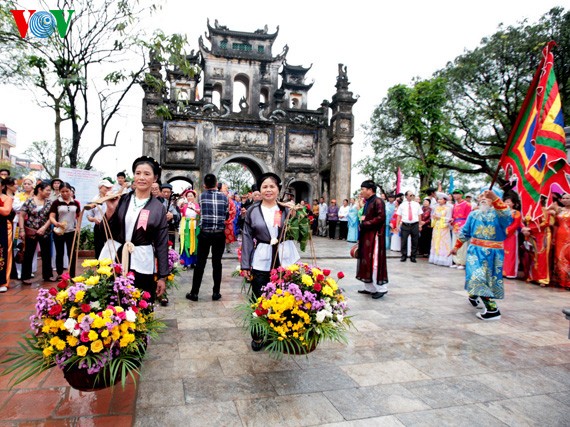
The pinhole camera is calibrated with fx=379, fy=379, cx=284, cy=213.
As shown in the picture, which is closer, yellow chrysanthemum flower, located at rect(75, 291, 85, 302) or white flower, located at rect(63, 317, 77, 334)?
white flower, located at rect(63, 317, 77, 334)

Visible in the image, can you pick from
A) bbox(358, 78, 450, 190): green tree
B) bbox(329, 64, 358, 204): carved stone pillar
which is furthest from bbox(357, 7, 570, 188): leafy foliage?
bbox(329, 64, 358, 204): carved stone pillar

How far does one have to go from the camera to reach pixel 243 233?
3936 millimetres

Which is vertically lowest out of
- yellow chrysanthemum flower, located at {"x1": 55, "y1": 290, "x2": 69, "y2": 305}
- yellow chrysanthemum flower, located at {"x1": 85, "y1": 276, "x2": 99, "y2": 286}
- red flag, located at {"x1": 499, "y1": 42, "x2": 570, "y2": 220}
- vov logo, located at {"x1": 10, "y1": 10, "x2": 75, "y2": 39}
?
yellow chrysanthemum flower, located at {"x1": 55, "y1": 290, "x2": 69, "y2": 305}

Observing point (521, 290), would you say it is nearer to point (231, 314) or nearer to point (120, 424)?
point (231, 314)

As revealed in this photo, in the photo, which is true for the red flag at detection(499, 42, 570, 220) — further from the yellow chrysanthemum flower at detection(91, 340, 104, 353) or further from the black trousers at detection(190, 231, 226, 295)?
the yellow chrysanthemum flower at detection(91, 340, 104, 353)

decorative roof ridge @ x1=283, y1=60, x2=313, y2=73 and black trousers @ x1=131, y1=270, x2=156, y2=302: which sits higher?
decorative roof ridge @ x1=283, y1=60, x2=313, y2=73

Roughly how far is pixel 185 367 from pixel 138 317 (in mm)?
1058

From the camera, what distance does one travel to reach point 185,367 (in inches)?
129

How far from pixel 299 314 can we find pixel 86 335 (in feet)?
4.47

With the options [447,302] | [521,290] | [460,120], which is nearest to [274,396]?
[447,302]

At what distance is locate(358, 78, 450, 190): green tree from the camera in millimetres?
17844

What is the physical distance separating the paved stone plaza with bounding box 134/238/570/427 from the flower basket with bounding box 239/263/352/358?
16.4 inches

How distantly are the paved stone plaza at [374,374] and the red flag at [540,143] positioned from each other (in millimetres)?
1572

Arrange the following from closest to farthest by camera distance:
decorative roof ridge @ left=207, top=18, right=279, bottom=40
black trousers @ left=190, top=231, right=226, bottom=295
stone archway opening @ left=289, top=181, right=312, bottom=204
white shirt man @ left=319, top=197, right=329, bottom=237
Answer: black trousers @ left=190, top=231, right=226, bottom=295
white shirt man @ left=319, top=197, right=329, bottom=237
stone archway opening @ left=289, top=181, right=312, bottom=204
decorative roof ridge @ left=207, top=18, right=279, bottom=40
